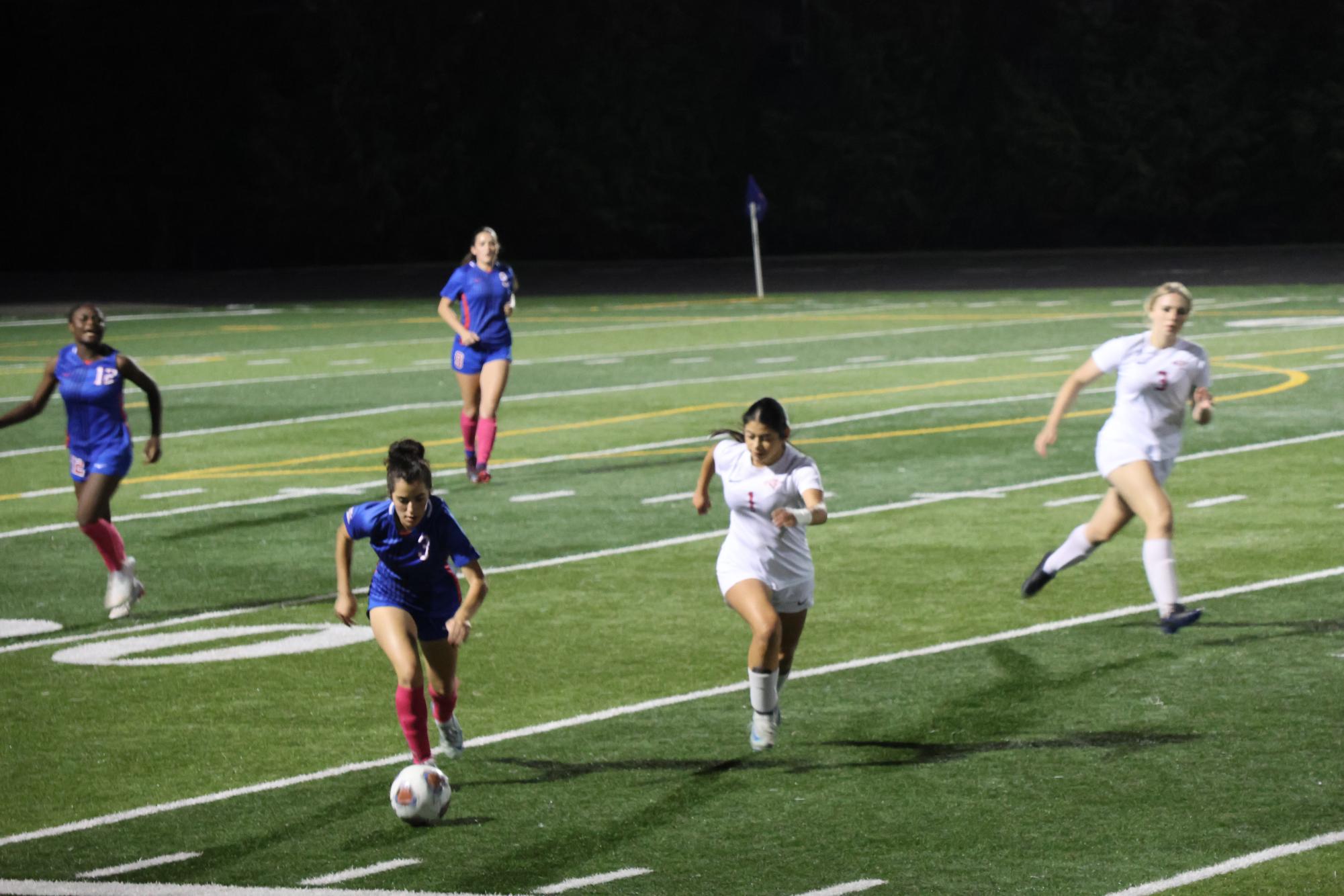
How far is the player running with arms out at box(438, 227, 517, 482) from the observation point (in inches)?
717

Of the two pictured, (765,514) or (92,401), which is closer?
(765,514)

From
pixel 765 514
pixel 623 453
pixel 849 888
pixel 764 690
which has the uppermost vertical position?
pixel 765 514

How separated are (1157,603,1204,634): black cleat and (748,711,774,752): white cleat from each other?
288cm

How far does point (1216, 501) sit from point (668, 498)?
408 cm

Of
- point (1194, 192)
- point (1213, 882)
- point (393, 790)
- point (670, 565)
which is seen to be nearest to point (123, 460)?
point (670, 565)

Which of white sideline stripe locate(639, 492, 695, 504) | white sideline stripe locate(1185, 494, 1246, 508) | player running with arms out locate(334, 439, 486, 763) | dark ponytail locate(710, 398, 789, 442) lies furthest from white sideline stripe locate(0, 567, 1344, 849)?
white sideline stripe locate(639, 492, 695, 504)

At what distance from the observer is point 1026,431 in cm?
2047

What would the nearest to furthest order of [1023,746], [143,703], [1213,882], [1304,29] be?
[1213,882] → [1023,746] → [143,703] → [1304,29]

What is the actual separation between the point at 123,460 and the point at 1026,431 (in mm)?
10099

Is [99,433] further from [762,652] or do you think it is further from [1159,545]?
[1159,545]

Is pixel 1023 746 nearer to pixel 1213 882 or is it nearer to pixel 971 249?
pixel 1213 882

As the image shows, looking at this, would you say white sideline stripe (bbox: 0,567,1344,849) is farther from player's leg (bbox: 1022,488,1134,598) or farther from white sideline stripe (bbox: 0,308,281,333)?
white sideline stripe (bbox: 0,308,281,333)

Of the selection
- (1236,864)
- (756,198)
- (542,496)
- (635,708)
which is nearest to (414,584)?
(635,708)

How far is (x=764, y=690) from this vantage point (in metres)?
8.83
